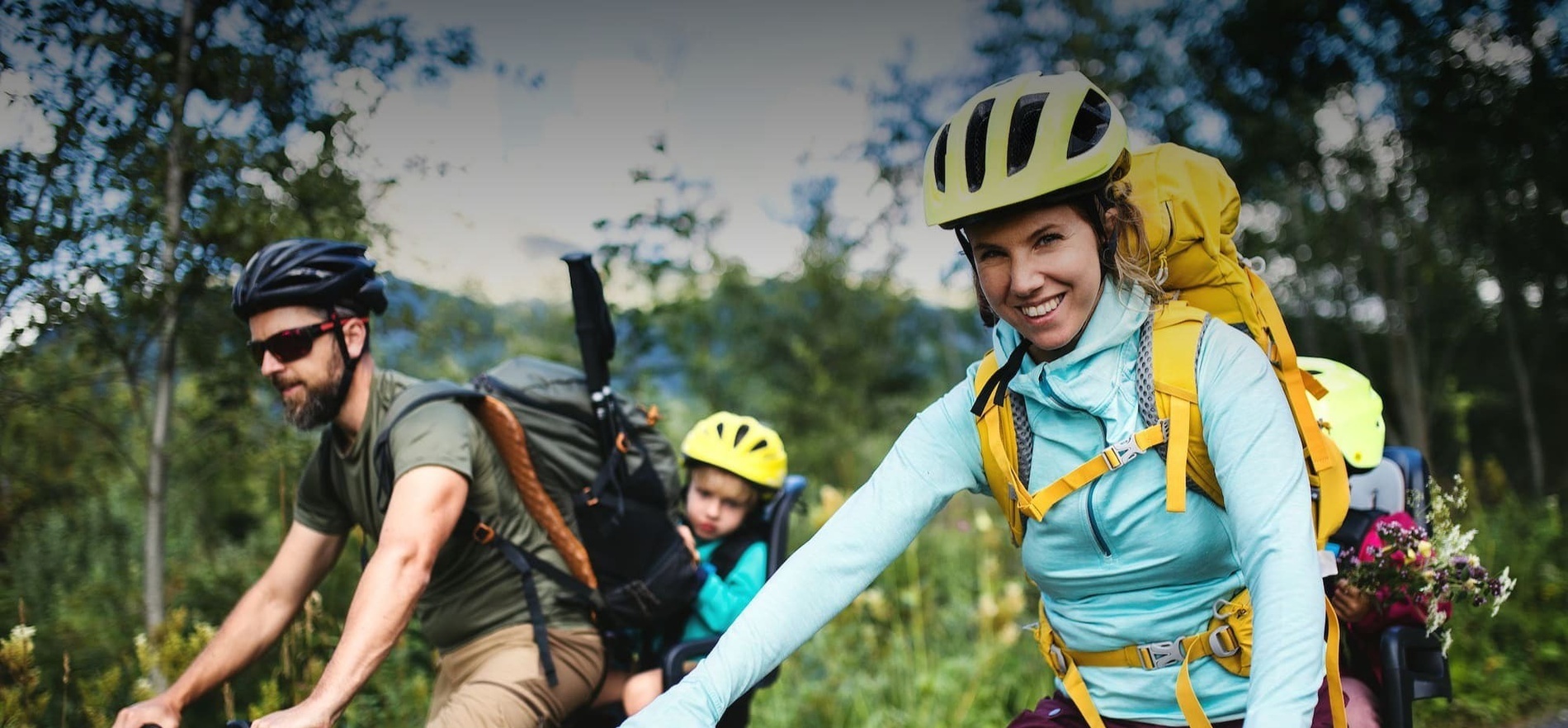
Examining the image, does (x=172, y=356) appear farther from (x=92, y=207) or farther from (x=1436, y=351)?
(x=1436, y=351)

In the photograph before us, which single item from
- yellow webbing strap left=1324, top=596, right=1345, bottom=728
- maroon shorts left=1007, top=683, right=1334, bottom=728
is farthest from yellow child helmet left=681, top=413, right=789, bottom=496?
yellow webbing strap left=1324, top=596, right=1345, bottom=728

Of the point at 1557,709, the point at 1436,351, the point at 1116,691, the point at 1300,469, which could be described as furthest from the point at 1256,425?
the point at 1436,351

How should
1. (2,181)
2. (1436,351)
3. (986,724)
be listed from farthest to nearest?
(1436,351) < (986,724) < (2,181)

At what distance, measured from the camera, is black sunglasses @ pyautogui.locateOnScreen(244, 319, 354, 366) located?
2.85m

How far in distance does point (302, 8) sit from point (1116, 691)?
13.9 feet

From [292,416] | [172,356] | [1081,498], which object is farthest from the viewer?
[172,356]

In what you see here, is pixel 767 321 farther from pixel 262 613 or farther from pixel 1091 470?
pixel 1091 470

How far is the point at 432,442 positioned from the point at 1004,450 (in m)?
1.59

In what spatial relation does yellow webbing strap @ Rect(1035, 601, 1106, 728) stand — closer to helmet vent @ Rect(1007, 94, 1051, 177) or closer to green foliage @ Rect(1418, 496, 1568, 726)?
helmet vent @ Rect(1007, 94, 1051, 177)

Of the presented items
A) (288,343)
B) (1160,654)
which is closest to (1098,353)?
(1160,654)

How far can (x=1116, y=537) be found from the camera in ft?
6.22

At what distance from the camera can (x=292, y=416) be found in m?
2.92

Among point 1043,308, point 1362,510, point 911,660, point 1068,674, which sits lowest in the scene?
point 911,660

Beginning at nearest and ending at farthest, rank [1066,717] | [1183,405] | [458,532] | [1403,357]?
[1183,405] < [1066,717] < [458,532] < [1403,357]
